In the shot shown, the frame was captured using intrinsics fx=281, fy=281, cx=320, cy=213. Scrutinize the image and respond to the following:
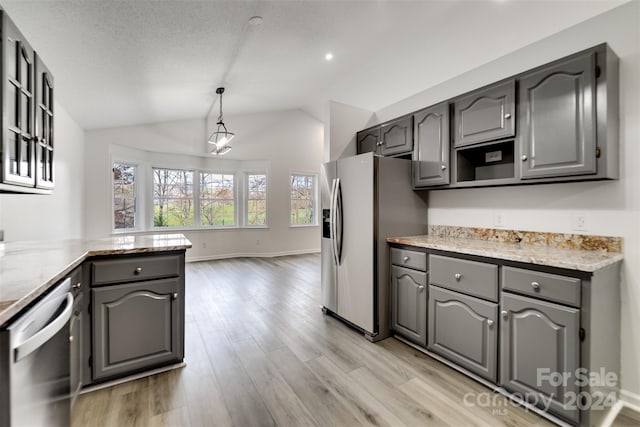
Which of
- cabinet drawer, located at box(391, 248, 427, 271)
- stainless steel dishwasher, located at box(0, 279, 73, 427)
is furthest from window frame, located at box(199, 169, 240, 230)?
stainless steel dishwasher, located at box(0, 279, 73, 427)

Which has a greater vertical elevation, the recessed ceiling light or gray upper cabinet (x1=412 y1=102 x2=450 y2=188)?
the recessed ceiling light

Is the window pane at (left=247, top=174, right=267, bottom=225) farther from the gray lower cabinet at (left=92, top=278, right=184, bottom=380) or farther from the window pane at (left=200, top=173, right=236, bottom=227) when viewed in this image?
the gray lower cabinet at (left=92, top=278, right=184, bottom=380)

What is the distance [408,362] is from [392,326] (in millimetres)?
427

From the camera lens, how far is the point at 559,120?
1.83m

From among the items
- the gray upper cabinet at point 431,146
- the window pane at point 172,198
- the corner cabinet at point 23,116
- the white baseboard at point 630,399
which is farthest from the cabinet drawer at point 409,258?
the window pane at point 172,198

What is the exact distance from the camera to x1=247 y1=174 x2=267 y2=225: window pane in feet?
22.4

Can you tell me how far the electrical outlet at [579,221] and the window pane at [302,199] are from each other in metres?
5.74

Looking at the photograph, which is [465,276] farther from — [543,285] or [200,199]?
[200,199]

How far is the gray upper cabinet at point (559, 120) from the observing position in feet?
5.65

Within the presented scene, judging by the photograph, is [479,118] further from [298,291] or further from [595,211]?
[298,291]

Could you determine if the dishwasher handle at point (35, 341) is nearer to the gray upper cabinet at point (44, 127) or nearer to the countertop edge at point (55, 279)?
the countertop edge at point (55, 279)

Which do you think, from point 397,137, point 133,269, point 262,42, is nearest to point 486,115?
point 397,137

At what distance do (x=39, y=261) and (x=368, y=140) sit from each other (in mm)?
3028

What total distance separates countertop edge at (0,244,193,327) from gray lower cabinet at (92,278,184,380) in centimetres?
23
